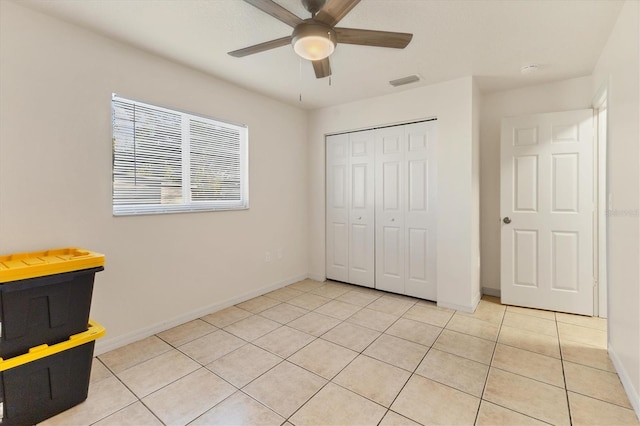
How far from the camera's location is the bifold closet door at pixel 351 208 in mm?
3908

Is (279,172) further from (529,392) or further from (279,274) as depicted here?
(529,392)

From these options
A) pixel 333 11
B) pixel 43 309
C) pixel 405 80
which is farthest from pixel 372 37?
pixel 43 309

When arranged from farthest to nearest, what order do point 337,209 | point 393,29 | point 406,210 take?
point 337,209 → point 406,210 → point 393,29

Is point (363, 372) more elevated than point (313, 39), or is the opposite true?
point (313, 39)

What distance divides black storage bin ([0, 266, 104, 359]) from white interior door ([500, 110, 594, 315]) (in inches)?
152

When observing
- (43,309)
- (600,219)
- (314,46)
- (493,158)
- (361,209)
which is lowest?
(43,309)

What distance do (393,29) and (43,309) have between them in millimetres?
2871

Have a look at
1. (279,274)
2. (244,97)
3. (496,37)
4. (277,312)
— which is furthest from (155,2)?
(279,274)

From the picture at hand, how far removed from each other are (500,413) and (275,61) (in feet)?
10.1

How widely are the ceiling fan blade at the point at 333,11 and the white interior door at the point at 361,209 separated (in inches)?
89.7

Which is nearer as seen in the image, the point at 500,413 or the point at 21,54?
the point at 500,413

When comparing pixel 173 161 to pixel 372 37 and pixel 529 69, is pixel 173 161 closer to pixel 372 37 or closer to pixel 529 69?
pixel 372 37

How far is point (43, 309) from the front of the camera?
5.37 ft

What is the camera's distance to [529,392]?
6.02ft
